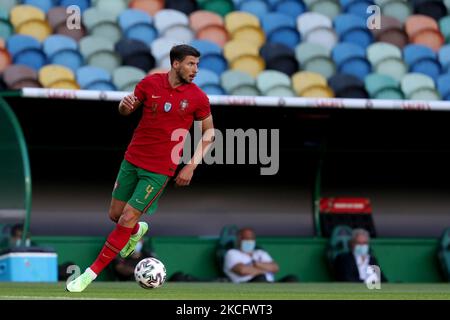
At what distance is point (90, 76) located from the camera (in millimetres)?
15773

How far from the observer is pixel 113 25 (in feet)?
55.7

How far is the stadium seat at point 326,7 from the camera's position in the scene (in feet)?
60.2

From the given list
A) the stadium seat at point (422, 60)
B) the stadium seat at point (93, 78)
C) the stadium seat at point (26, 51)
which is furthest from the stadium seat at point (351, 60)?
the stadium seat at point (26, 51)

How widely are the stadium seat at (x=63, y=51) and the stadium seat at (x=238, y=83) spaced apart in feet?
5.89

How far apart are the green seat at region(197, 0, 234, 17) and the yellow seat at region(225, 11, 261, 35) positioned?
0.17 m

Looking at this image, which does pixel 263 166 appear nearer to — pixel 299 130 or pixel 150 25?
pixel 299 130

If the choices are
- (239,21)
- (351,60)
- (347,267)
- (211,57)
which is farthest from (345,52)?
(347,267)

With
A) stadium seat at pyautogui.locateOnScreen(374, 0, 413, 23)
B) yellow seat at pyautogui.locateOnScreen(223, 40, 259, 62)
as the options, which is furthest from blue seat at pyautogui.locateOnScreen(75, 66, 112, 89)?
stadium seat at pyautogui.locateOnScreen(374, 0, 413, 23)

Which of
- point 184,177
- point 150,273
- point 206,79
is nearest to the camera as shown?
point 184,177

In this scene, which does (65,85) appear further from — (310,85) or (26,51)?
(310,85)

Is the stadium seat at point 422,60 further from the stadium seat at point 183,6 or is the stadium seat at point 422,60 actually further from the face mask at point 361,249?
the stadium seat at point 183,6

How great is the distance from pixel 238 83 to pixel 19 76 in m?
2.64

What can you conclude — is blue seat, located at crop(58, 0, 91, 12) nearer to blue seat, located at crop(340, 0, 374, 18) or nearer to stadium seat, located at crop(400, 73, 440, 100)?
blue seat, located at crop(340, 0, 374, 18)
